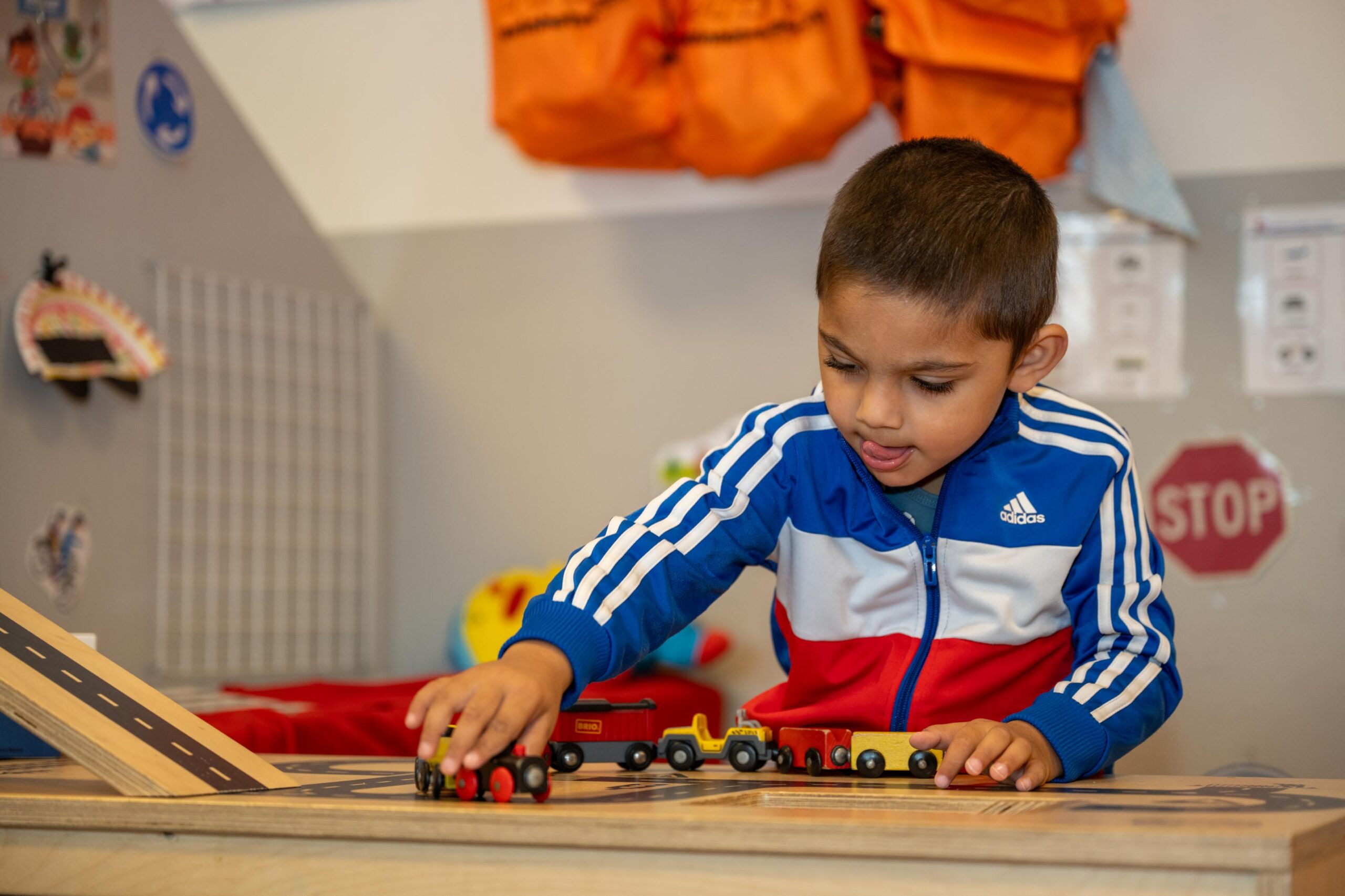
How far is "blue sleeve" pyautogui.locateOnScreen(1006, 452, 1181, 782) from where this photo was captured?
83 cm

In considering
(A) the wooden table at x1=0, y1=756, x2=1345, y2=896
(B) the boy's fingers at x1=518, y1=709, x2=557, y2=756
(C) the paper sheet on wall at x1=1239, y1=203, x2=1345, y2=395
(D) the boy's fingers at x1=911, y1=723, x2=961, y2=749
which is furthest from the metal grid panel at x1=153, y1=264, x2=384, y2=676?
(C) the paper sheet on wall at x1=1239, y1=203, x2=1345, y2=395

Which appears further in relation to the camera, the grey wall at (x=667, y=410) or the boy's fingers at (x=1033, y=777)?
the grey wall at (x=667, y=410)

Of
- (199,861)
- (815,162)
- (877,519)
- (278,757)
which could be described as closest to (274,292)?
(815,162)

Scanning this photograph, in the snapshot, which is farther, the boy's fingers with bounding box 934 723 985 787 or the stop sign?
the stop sign

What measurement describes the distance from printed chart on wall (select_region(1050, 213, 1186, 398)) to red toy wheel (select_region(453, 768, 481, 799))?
54.3 inches

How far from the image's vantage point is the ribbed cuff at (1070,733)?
0.81 metres

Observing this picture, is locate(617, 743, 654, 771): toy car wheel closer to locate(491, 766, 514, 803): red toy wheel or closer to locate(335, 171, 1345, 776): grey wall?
locate(491, 766, 514, 803): red toy wheel

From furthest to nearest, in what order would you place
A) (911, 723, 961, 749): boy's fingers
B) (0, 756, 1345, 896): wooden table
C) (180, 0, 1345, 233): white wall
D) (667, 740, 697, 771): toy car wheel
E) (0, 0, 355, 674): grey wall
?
1. (180, 0, 1345, 233): white wall
2. (0, 0, 355, 674): grey wall
3. (667, 740, 697, 771): toy car wheel
4. (911, 723, 961, 749): boy's fingers
5. (0, 756, 1345, 896): wooden table

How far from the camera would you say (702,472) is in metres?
0.99

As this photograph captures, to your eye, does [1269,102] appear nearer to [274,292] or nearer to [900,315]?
[900,315]

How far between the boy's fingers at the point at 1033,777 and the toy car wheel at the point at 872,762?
0.08m

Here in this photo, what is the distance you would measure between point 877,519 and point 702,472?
5.5 inches

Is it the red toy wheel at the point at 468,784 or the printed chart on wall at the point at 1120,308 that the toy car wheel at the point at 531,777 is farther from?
the printed chart on wall at the point at 1120,308

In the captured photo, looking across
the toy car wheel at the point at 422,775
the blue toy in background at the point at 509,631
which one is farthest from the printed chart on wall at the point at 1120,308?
the toy car wheel at the point at 422,775
